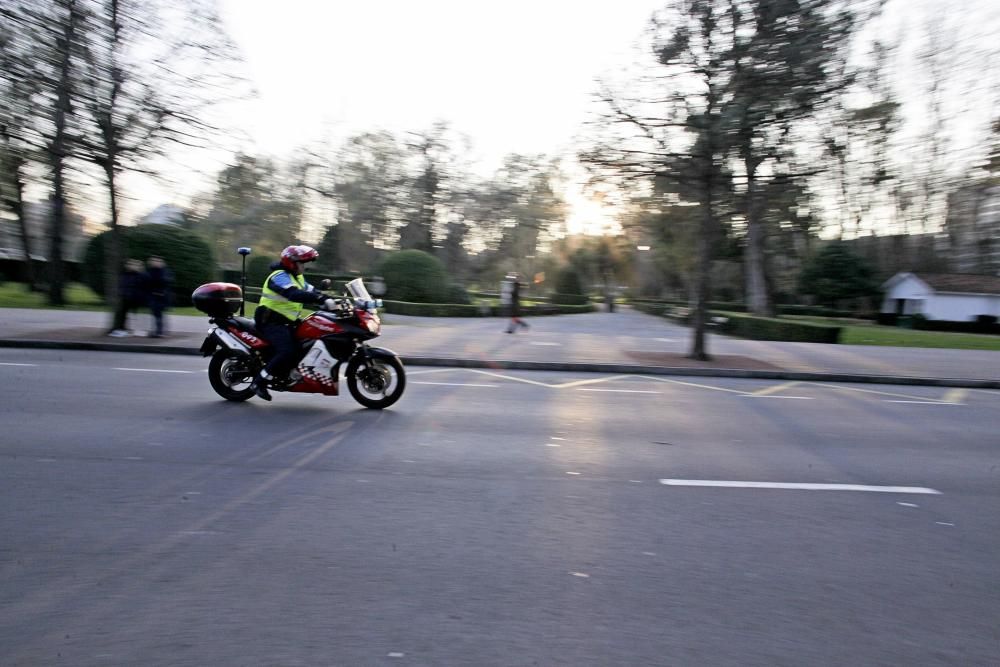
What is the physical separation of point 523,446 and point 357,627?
Answer: 147 inches

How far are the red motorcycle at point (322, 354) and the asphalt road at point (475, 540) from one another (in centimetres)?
35

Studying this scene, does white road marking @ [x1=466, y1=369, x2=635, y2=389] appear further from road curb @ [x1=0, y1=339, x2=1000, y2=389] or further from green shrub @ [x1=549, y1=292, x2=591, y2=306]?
green shrub @ [x1=549, y1=292, x2=591, y2=306]

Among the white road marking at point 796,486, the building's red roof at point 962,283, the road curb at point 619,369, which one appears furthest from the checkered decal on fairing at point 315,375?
the building's red roof at point 962,283

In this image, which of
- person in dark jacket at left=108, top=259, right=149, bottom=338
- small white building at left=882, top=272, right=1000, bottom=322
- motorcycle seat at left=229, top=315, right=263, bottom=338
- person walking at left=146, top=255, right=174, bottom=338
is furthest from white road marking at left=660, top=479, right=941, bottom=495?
small white building at left=882, top=272, right=1000, bottom=322

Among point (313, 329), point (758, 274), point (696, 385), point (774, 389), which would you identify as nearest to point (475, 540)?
point (313, 329)

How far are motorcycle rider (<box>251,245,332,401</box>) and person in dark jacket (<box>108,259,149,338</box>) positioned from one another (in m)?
8.02

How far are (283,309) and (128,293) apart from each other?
8436 mm

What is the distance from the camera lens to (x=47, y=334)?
46.3 ft

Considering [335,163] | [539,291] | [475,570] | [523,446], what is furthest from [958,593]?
[539,291]

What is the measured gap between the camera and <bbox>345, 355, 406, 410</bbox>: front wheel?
324 inches

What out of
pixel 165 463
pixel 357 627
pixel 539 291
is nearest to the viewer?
pixel 357 627

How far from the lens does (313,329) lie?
8.07 meters

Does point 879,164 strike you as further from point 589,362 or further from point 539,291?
point 539,291

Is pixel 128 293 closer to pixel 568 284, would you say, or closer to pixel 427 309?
pixel 427 309
